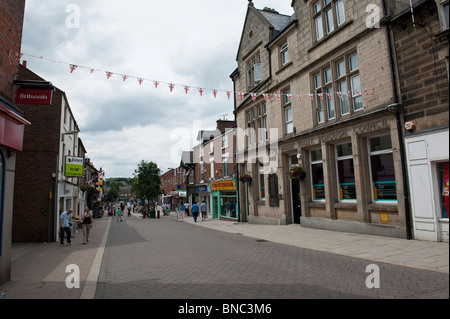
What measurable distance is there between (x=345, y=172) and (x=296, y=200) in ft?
12.8

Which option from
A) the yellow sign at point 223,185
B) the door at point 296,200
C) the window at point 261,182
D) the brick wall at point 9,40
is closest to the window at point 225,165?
the yellow sign at point 223,185

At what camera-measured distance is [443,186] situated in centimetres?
849

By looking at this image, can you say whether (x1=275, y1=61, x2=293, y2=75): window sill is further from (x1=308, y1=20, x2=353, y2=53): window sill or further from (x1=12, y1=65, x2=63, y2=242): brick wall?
(x1=12, y1=65, x2=63, y2=242): brick wall

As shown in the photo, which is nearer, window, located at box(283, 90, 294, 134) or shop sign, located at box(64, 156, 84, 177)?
window, located at box(283, 90, 294, 134)

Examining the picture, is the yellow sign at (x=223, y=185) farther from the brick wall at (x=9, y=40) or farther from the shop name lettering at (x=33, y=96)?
the brick wall at (x=9, y=40)

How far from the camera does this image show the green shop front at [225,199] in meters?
22.6

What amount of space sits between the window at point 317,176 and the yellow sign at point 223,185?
904 centimetres

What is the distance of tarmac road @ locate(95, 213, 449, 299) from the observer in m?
4.97

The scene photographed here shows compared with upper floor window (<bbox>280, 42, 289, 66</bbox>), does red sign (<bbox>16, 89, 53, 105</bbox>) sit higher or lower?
A: lower

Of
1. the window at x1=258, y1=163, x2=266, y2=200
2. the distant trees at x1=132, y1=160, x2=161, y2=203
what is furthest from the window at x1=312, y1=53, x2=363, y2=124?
the distant trees at x1=132, y1=160, x2=161, y2=203

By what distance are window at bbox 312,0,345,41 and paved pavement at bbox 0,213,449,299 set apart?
8796 millimetres
